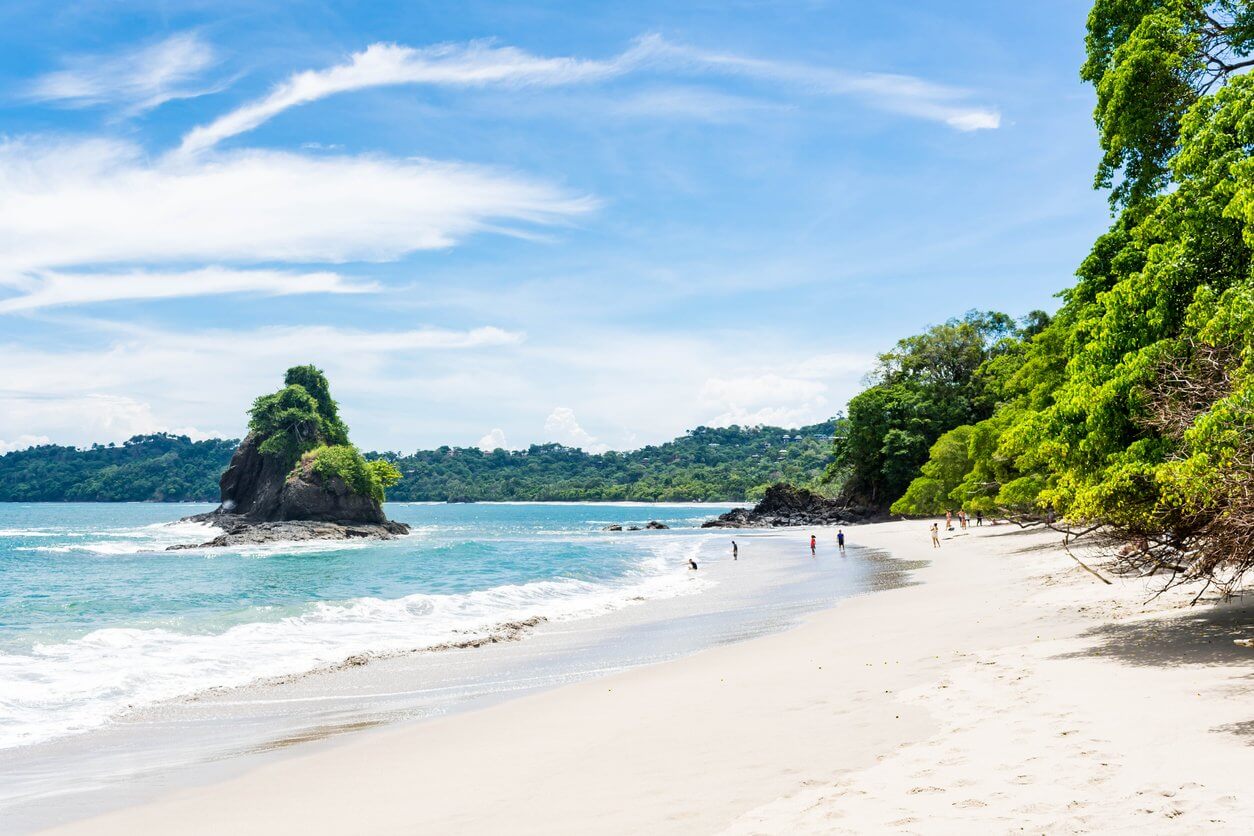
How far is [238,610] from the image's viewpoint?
24.0 metres

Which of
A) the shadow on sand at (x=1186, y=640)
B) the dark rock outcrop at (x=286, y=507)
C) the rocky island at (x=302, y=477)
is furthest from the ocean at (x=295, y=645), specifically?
the rocky island at (x=302, y=477)

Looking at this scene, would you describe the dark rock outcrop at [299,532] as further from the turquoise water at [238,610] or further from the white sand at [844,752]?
the white sand at [844,752]

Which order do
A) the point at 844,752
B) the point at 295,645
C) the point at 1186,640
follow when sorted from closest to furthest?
the point at 844,752, the point at 1186,640, the point at 295,645

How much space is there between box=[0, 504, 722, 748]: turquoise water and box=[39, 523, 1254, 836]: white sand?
6.28 meters

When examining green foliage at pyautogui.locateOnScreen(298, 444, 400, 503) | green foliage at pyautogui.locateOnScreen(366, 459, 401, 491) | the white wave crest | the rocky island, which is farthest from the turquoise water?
green foliage at pyautogui.locateOnScreen(366, 459, 401, 491)

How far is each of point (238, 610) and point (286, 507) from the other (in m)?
65.8

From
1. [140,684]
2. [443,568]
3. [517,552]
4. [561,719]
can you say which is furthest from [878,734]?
[517,552]

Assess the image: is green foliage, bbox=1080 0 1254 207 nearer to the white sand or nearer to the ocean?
the white sand

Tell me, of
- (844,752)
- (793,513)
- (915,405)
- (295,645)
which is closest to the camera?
(844,752)

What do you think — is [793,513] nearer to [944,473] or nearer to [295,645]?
[944,473]

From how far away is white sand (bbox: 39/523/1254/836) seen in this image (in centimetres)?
592

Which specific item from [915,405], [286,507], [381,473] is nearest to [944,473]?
[915,405]

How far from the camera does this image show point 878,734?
320 inches

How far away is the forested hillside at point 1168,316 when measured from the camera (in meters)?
7.92
